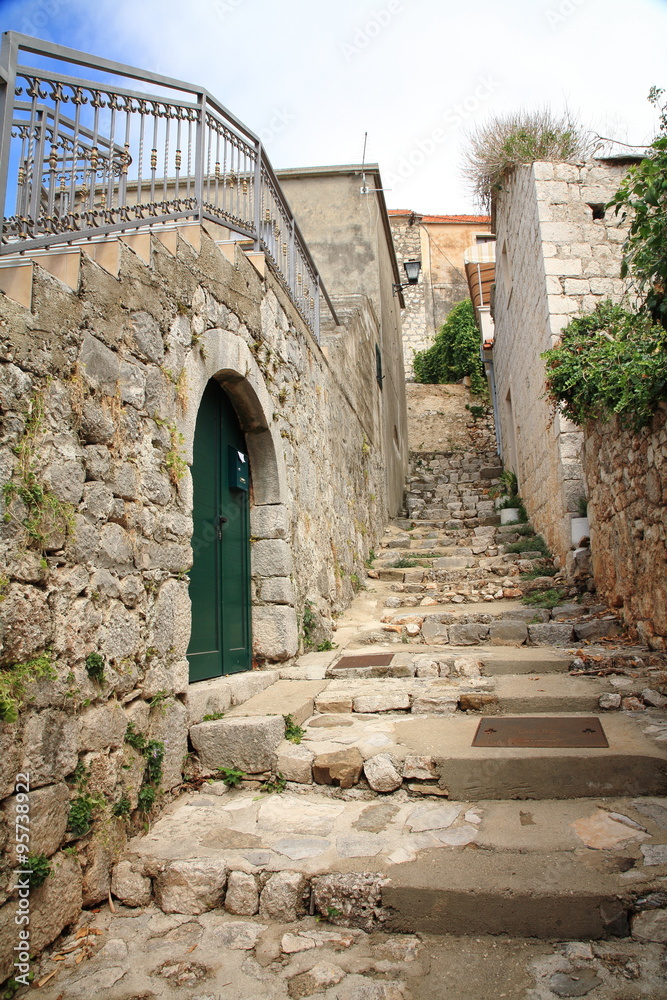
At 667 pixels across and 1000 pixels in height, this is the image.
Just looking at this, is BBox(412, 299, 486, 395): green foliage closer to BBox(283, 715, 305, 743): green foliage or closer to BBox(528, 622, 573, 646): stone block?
BBox(528, 622, 573, 646): stone block

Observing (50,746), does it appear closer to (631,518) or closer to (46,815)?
(46,815)

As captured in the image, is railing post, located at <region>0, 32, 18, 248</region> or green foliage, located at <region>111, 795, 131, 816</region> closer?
railing post, located at <region>0, 32, 18, 248</region>

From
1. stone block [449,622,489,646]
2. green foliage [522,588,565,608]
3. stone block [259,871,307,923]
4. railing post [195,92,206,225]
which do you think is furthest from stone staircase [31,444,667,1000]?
railing post [195,92,206,225]

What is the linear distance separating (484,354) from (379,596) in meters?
9.25

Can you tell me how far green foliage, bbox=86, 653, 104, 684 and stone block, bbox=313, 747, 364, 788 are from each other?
45.2 inches

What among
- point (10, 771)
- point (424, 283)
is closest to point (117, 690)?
point (10, 771)

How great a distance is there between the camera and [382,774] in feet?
9.65

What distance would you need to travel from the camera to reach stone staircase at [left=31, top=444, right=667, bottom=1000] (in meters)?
2.04

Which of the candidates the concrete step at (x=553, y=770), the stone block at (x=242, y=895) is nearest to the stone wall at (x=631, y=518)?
the concrete step at (x=553, y=770)

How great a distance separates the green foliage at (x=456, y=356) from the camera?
1884 cm

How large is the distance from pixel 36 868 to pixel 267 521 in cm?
271

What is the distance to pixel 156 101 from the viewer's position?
3.28 meters

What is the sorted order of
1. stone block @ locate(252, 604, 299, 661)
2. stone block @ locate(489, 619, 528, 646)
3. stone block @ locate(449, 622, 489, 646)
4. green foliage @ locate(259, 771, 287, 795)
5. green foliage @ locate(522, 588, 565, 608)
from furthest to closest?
green foliage @ locate(522, 588, 565, 608) < stone block @ locate(449, 622, 489, 646) < stone block @ locate(489, 619, 528, 646) < stone block @ locate(252, 604, 299, 661) < green foliage @ locate(259, 771, 287, 795)

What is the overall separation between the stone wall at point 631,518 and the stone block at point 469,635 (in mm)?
1002
